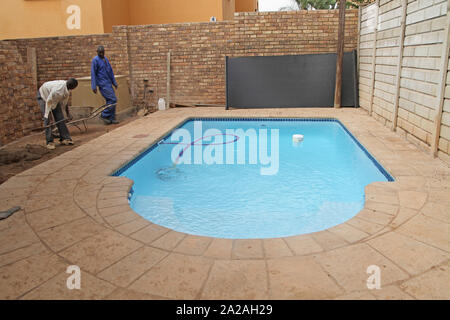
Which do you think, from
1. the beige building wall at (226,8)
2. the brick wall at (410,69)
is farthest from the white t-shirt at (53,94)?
the beige building wall at (226,8)

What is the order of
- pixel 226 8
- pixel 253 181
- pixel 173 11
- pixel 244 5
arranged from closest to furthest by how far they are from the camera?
1. pixel 253 181
2. pixel 173 11
3. pixel 226 8
4. pixel 244 5

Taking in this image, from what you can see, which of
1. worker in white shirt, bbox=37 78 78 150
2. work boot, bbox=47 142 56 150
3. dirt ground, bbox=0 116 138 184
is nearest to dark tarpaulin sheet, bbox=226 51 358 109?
dirt ground, bbox=0 116 138 184

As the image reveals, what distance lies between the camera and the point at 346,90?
9.04m

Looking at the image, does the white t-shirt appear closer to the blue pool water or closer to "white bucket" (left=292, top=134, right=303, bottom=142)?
the blue pool water

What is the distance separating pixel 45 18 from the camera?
11.8 m

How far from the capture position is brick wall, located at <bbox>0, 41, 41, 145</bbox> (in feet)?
23.0

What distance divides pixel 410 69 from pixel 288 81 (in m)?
4.07

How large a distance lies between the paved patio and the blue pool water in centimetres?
63

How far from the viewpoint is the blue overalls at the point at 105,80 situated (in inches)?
325

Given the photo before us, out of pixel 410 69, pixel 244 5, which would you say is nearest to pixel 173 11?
pixel 244 5

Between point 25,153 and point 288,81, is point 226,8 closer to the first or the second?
point 288,81
